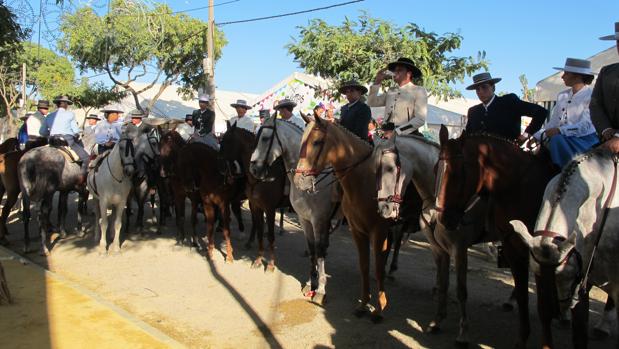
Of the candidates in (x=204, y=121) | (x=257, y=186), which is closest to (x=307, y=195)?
(x=257, y=186)

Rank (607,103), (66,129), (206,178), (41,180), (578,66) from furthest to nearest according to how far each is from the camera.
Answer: (66,129) < (41,180) < (206,178) < (578,66) < (607,103)

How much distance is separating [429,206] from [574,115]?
165 cm

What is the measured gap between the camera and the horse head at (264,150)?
634 centimetres

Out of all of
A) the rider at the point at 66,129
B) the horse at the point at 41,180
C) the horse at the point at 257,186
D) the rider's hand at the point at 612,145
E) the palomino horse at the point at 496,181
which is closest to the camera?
the rider's hand at the point at 612,145

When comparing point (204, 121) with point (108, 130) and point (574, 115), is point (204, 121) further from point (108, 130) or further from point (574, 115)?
point (574, 115)

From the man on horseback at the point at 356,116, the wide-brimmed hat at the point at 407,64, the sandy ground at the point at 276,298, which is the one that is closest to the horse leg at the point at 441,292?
the sandy ground at the point at 276,298

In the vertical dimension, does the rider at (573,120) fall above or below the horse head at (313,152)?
above

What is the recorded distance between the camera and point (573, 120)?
15.2 ft

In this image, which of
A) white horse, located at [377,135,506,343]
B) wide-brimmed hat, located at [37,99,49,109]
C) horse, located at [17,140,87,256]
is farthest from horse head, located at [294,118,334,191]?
wide-brimmed hat, located at [37,99,49,109]

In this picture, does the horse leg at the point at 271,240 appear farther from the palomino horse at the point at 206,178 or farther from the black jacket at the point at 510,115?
the black jacket at the point at 510,115

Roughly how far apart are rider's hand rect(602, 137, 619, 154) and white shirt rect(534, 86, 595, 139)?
1.15 metres

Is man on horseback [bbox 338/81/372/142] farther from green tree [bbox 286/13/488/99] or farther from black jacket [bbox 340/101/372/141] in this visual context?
green tree [bbox 286/13/488/99]

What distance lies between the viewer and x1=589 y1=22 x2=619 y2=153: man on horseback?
11.6 feet

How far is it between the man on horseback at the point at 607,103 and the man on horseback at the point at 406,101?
234 centimetres
